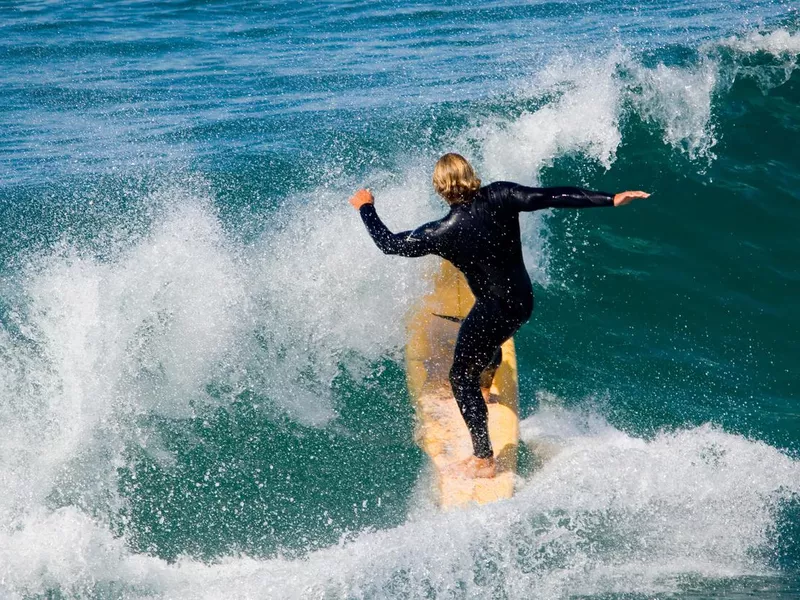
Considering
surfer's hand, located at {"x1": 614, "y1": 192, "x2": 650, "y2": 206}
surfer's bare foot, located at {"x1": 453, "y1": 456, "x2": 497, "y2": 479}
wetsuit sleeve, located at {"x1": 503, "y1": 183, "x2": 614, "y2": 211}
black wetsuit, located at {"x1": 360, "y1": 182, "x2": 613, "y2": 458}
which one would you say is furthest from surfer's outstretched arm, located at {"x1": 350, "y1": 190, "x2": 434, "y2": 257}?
surfer's bare foot, located at {"x1": 453, "y1": 456, "x2": 497, "y2": 479}

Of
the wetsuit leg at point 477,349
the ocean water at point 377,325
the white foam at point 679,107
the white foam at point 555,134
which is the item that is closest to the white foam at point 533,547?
the ocean water at point 377,325

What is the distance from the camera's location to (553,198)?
16.5 feet

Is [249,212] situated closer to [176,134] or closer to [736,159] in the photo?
[176,134]

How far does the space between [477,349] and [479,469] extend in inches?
30.3

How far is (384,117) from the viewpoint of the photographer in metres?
10.5

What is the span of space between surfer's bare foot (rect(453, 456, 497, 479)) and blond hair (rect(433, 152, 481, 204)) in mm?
1627

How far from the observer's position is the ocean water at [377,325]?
4.86 meters

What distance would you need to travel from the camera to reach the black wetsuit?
5.05 meters

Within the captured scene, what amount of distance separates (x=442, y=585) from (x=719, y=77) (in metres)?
7.90

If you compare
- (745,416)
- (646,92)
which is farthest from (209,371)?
(646,92)

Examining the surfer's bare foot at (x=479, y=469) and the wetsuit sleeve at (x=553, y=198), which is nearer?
the wetsuit sleeve at (x=553, y=198)

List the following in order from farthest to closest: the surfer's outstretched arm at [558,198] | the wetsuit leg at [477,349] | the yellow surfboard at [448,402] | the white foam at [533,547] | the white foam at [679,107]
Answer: the white foam at [679,107] < the yellow surfboard at [448,402] < the wetsuit leg at [477,349] < the surfer's outstretched arm at [558,198] < the white foam at [533,547]

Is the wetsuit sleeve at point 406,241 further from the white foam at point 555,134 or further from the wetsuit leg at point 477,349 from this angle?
the white foam at point 555,134

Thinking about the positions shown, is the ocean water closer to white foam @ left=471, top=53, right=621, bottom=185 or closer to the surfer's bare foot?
white foam @ left=471, top=53, right=621, bottom=185
